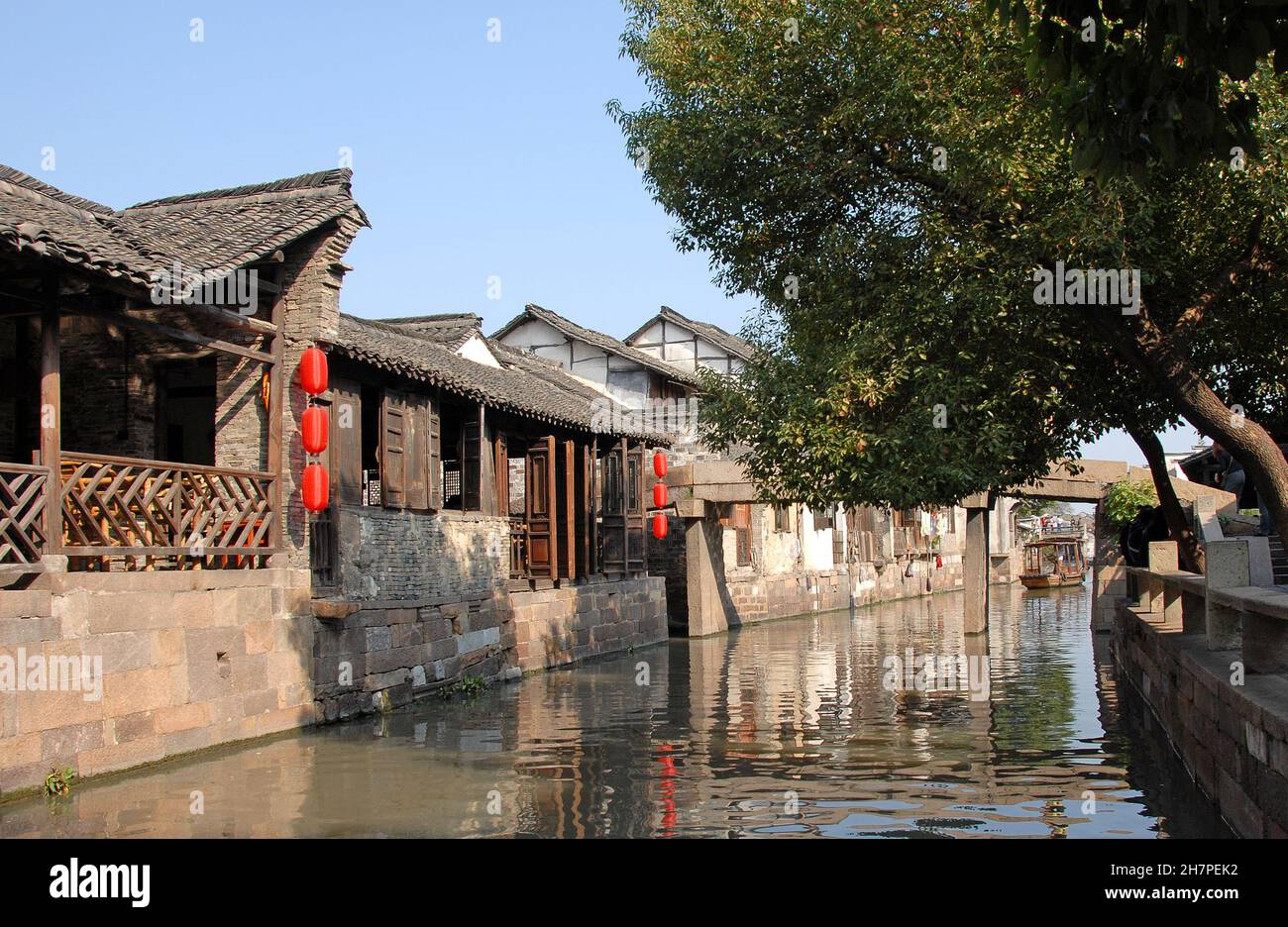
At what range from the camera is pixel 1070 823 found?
8.28m

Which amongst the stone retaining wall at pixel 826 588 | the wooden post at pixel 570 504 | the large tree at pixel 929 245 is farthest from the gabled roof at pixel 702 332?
the large tree at pixel 929 245

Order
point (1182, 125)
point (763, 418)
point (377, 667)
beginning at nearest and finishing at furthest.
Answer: point (1182, 125)
point (763, 418)
point (377, 667)

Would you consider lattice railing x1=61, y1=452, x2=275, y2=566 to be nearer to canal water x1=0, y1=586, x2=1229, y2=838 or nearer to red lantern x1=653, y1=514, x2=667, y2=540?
canal water x1=0, y1=586, x2=1229, y2=838

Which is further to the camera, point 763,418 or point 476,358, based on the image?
point 476,358

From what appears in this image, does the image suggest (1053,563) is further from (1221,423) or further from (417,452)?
(1221,423)

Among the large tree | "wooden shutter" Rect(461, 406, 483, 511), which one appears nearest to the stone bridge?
"wooden shutter" Rect(461, 406, 483, 511)

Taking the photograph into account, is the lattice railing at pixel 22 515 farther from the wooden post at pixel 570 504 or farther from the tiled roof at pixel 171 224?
the wooden post at pixel 570 504

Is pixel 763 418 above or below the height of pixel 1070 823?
above

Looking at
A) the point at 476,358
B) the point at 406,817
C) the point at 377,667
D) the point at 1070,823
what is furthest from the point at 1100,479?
the point at 406,817

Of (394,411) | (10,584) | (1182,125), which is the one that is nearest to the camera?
(1182,125)

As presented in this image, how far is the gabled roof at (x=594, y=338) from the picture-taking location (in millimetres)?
32656

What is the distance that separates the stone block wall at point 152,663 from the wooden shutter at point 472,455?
498 centimetres

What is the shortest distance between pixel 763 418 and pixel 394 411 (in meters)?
5.26
